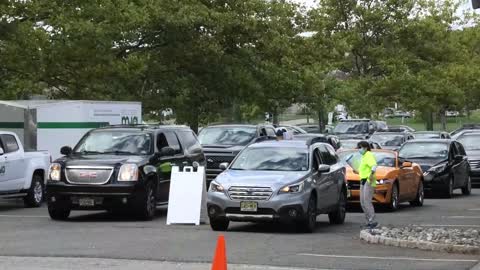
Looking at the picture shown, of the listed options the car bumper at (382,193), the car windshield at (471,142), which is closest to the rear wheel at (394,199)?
the car bumper at (382,193)

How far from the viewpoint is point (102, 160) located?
642 inches

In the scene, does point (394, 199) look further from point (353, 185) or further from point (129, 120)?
point (129, 120)

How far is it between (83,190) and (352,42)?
104ft

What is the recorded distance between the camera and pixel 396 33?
154 ft

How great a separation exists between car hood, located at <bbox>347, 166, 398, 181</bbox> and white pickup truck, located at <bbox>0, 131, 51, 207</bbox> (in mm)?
7629

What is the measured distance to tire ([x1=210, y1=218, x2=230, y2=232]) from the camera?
47.0 ft

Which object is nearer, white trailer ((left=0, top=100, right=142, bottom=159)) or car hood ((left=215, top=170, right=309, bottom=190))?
car hood ((left=215, top=170, right=309, bottom=190))

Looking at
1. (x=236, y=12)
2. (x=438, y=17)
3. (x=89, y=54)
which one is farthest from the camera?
(x=438, y=17)

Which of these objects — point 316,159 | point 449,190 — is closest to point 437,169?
point 449,190

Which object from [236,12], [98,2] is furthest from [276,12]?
[98,2]

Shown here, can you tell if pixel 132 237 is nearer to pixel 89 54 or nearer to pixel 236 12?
pixel 89 54

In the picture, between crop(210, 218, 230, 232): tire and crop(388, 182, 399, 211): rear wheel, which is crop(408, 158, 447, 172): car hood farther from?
crop(210, 218, 230, 232): tire

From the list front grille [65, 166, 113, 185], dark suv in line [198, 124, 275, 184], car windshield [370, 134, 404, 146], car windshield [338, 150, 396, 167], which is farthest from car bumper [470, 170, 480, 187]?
front grille [65, 166, 113, 185]

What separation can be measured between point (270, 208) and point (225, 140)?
35.1ft
